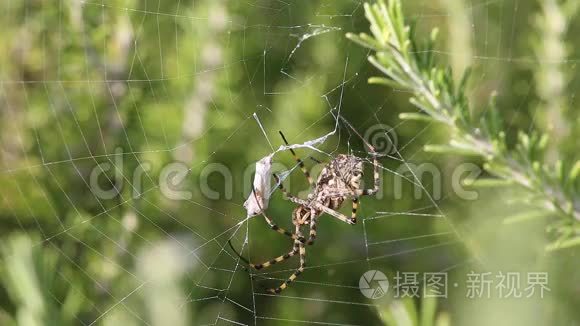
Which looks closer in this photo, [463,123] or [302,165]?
[463,123]

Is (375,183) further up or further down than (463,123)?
further down

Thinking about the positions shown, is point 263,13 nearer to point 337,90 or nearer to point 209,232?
point 337,90

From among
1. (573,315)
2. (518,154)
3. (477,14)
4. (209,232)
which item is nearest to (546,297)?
(573,315)

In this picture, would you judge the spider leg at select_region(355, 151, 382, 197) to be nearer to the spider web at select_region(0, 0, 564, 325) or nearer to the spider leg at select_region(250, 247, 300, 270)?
the spider web at select_region(0, 0, 564, 325)

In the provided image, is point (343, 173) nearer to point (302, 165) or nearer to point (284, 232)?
point (302, 165)

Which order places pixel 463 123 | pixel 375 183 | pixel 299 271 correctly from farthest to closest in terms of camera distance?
pixel 299 271 < pixel 375 183 < pixel 463 123

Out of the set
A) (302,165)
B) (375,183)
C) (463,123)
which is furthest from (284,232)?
(463,123)

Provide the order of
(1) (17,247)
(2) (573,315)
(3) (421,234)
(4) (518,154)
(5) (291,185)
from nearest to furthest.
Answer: (4) (518,154)
(1) (17,247)
(2) (573,315)
(3) (421,234)
(5) (291,185)

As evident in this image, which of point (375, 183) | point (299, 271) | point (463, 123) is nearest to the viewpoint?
point (463, 123)
